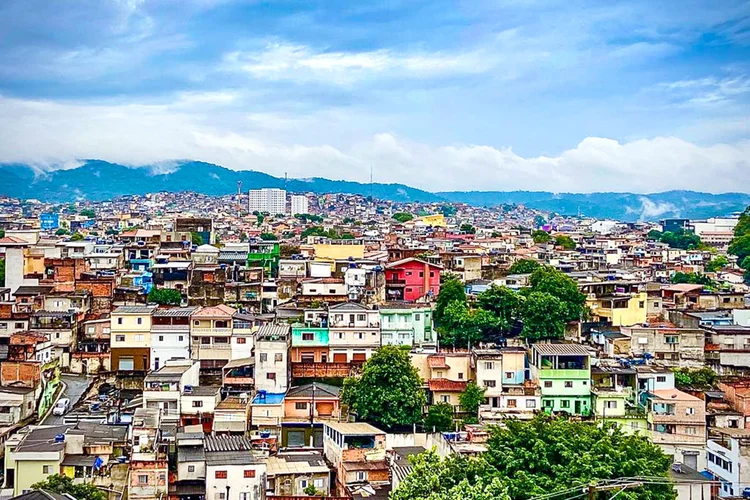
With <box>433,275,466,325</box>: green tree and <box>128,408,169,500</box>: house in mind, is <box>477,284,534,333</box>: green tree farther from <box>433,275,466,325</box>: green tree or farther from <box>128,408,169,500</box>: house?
<box>128,408,169,500</box>: house

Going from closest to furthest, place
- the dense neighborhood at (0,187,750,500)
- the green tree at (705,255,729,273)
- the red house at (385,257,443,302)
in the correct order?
the dense neighborhood at (0,187,750,500) < the red house at (385,257,443,302) < the green tree at (705,255,729,273)

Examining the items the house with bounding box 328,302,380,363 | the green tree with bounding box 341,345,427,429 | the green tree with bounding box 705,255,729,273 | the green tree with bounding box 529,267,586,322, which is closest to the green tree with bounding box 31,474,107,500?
the green tree with bounding box 341,345,427,429

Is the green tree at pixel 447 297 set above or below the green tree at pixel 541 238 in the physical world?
below

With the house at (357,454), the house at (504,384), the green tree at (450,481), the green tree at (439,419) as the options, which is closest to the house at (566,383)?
the house at (504,384)

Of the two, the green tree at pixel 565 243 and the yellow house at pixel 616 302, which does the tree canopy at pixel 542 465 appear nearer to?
the yellow house at pixel 616 302

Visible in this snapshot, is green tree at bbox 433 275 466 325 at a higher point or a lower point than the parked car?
higher

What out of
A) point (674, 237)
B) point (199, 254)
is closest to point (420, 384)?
point (199, 254)

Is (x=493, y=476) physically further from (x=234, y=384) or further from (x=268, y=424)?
(x=234, y=384)
